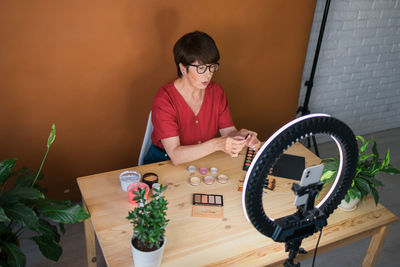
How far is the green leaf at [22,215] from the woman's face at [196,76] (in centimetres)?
95

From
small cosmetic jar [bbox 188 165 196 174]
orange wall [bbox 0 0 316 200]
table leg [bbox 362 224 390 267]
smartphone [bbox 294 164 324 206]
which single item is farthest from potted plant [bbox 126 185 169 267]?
orange wall [bbox 0 0 316 200]

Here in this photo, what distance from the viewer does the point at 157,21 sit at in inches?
83.3

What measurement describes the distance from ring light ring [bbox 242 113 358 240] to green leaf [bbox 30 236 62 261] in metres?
1.16

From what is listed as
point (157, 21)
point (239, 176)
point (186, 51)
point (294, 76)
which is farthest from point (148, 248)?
point (294, 76)

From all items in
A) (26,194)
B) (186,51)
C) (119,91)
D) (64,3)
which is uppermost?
(64,3)

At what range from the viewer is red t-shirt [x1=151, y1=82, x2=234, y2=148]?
5.77ft

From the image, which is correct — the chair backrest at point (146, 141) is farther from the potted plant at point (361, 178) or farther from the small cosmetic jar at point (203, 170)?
the potted plant at point (361, 178)

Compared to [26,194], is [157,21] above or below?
above

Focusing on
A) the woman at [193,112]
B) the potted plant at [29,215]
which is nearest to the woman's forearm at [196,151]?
the woman at [193,112]

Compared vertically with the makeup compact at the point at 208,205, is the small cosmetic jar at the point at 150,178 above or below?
above

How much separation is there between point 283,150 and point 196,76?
3.41 ft

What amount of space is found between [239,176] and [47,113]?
125 centimetres

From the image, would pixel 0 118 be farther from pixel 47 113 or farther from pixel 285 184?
pixel 285 184

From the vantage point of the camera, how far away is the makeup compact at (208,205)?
4.46 ft
